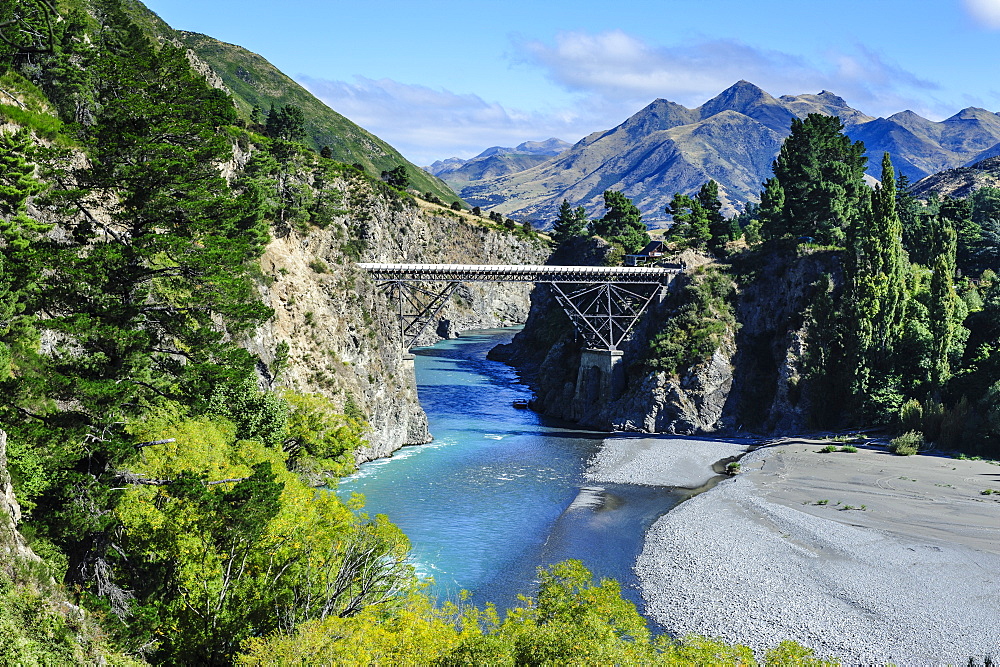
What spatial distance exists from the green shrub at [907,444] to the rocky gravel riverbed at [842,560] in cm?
139

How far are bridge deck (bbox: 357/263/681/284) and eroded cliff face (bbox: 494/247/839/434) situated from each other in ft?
12.7

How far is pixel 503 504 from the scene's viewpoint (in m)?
52.8

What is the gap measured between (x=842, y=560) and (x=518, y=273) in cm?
4725

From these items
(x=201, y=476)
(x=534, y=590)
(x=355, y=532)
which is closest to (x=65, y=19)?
(x=201, y=476)

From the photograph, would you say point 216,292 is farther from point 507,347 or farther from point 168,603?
point 507,347

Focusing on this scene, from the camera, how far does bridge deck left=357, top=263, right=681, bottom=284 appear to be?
74375 mm

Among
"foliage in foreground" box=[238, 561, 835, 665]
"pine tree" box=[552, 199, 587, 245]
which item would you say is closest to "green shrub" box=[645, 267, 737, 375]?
"foliage in foreground" box=[238, 561, 835, 665]

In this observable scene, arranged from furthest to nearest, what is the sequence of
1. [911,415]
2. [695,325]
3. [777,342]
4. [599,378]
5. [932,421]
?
[599,378] < [695,325] < [777,342] < [911,415] < [932,421]

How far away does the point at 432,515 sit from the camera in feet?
163

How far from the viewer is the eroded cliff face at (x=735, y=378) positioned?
73438 mm

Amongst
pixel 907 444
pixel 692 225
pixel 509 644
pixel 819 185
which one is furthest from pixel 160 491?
pixel 692 225

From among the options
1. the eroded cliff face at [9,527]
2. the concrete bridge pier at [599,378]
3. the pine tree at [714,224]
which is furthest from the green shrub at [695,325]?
the eroded cliff face at [9,527]

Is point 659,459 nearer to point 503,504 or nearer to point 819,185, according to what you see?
point 503,504

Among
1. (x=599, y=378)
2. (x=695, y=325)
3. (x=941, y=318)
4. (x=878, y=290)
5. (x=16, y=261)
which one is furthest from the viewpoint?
(x=599, y=378)
